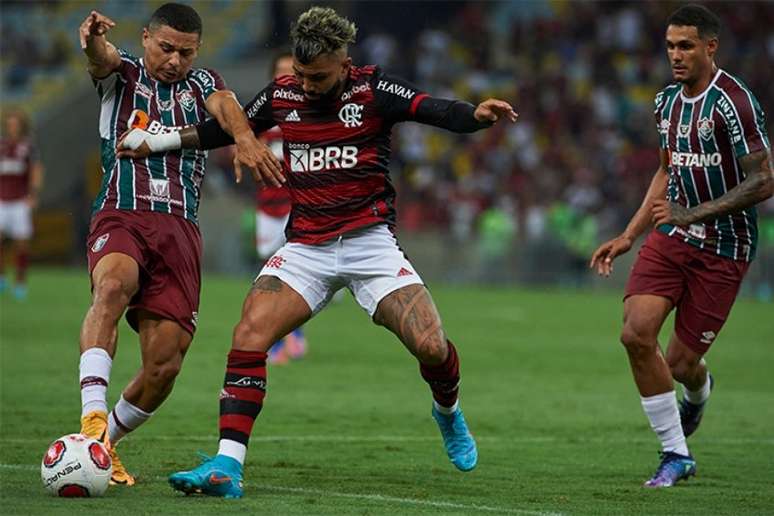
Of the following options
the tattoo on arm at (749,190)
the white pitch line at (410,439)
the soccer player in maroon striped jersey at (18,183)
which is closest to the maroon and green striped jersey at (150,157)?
the white pitch line at (410,439)

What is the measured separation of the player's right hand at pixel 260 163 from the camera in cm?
731

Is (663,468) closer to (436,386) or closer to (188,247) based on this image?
(436,386)

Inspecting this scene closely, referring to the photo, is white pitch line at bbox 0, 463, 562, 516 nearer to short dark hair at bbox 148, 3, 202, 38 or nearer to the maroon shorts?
the maroon shorts

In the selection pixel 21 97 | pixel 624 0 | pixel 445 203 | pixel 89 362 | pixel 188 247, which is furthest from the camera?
pixel 21 97

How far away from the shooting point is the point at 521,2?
3600 cm

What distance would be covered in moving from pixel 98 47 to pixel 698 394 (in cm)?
416

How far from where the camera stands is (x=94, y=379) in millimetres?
7344

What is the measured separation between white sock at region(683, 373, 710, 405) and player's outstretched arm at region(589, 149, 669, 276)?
1071 mm

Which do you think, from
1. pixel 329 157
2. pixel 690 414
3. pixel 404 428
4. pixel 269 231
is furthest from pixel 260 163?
pixel 269 231

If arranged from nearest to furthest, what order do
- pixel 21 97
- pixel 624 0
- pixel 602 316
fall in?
pixel 602 316 < pixel 624 0 < pixel 21 97

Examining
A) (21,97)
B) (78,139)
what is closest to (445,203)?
(78,139)

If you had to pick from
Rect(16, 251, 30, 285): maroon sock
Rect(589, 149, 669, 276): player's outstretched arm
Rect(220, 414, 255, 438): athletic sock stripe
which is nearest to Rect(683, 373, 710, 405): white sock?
Rect(589, 149, 669, 276): player's outstretched arm

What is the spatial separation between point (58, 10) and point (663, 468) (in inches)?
1240

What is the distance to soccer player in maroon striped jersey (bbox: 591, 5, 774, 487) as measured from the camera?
26.9 feet
